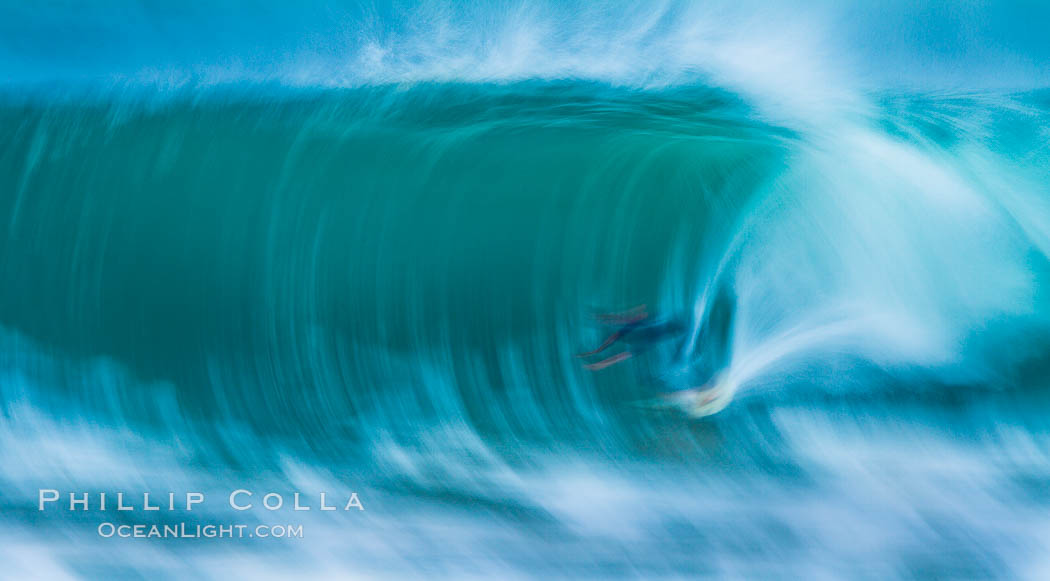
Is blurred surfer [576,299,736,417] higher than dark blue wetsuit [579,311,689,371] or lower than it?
lower

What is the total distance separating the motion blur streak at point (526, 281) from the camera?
2150 millimetres

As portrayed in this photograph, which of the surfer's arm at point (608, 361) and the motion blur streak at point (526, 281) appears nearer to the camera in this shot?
the motion blur streak at point (526, 281)

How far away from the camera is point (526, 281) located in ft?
7.66

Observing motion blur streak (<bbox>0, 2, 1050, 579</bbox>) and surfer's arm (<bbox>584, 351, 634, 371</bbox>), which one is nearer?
motion blur streak (<bbox>0, 2, 1050, 579</bbox>)

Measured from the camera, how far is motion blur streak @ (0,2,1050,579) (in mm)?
2150

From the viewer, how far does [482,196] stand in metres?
2.42

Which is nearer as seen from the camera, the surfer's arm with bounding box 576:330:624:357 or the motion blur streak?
the motion blur streak

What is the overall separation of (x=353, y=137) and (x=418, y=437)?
34.3 inches

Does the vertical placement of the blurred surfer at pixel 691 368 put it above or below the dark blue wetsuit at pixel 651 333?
below

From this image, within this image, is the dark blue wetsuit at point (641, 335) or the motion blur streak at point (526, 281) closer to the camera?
the motion blur streak at point (526, 281)

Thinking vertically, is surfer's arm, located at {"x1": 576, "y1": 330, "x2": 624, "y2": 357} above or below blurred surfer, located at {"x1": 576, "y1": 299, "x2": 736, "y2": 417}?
above

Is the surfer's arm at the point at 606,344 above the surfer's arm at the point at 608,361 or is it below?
above

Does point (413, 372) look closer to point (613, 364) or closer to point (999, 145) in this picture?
point (613, 364)

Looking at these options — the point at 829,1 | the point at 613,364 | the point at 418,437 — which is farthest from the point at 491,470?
the point at 829,1
